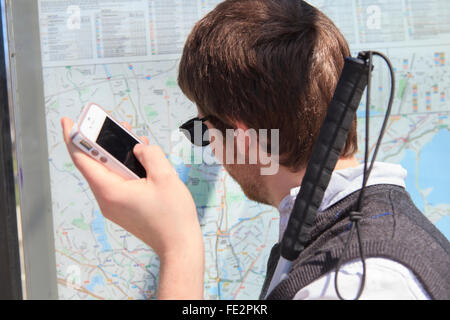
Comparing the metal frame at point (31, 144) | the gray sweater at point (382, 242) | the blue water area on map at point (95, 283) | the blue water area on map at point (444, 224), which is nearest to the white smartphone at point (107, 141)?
the gray sweater at point (382, 242)

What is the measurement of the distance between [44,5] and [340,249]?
121cm

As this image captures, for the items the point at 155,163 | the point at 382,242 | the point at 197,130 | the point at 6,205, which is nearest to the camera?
the point at 382,242

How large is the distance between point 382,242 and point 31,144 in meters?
1.14

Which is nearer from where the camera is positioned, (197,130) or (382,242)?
(382,242)

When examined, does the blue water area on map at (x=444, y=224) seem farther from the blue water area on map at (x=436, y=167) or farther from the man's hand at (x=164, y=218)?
the man's hand at (x=164, y=218)

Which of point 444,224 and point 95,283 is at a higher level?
point 444,224

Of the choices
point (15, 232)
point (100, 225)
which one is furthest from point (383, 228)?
point (15, 232)

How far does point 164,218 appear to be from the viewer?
0.59m

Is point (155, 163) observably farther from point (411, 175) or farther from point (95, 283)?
point (411, 175)

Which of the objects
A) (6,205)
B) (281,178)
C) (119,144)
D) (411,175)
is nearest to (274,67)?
(281,178)

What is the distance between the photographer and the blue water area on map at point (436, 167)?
1291mm

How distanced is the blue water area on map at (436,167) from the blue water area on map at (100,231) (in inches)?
45.7

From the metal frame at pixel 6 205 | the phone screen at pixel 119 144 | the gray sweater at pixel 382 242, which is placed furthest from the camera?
the metal frame at pixel 6 205
